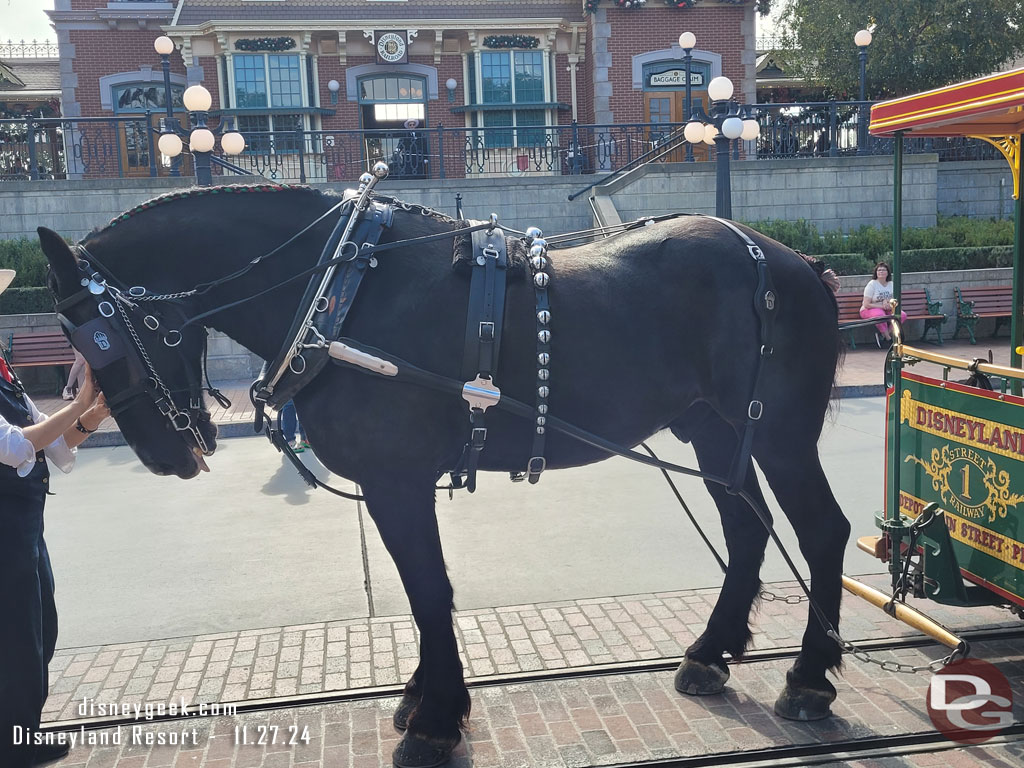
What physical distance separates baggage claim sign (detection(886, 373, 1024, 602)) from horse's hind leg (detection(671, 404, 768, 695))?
3.01 ft

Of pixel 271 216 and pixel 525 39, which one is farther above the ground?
pixel 525 39

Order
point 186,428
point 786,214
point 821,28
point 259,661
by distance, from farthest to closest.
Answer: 1. point 821,28
2. point 786,214
3. point 259,661
4. point 186,428

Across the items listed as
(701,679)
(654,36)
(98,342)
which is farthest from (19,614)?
(654,36)

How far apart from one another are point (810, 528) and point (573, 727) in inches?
51.3

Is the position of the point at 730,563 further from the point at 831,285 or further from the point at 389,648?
the point at 389,648

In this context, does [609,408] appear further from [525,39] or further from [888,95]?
[888,95]

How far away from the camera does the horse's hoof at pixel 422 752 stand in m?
3.27

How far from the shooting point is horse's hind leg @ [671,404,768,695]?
383cm

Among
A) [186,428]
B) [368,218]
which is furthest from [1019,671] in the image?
[186,428]

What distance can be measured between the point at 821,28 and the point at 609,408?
22836mm

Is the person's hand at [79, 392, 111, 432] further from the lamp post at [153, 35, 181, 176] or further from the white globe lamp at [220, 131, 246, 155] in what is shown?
the lamp post at [153, 35, 181, 176]

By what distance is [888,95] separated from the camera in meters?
23.8

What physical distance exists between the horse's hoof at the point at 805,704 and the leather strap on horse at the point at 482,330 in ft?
5.40

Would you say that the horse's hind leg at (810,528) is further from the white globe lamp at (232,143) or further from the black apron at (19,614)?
the white globe lamp at (232,143)
